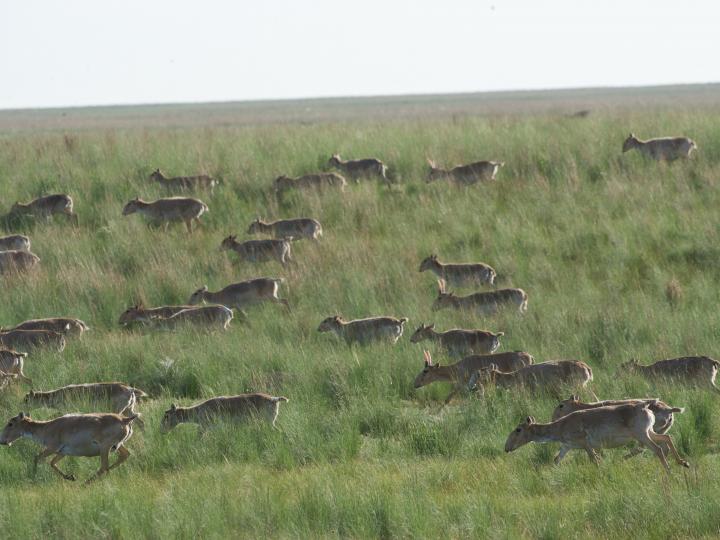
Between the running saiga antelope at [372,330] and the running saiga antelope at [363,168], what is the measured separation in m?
9.27

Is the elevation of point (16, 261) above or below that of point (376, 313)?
above

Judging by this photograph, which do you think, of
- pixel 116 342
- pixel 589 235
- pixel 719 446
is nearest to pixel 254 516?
pixel 719 446

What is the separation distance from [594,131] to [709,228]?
24.6 feet

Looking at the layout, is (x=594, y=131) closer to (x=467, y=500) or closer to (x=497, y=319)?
(x=497, y=319)

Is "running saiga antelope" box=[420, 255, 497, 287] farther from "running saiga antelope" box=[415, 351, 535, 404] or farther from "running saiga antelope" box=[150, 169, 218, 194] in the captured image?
"running saiga antelope" box=[150, 169, 218, 194]

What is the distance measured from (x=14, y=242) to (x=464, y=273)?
844 centimetres

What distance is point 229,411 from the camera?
12633mm

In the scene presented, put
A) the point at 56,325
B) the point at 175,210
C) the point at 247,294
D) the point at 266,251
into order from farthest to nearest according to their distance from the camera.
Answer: the point at 175,210, the point at 266,251, the point at 247,294, the point at 56,325

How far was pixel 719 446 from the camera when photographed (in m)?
11.5

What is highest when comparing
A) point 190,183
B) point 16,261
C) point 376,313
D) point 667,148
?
point 667,148

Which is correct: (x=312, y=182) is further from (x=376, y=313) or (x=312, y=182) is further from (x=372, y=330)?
(x=372, y=330)

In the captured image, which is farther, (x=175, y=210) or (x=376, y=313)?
(x=175, y=210)

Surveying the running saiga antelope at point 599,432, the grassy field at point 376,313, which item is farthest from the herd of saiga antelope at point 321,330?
the grassy field at point 376,313

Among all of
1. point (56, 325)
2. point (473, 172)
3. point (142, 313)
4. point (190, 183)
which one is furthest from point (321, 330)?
point (190, 183)
